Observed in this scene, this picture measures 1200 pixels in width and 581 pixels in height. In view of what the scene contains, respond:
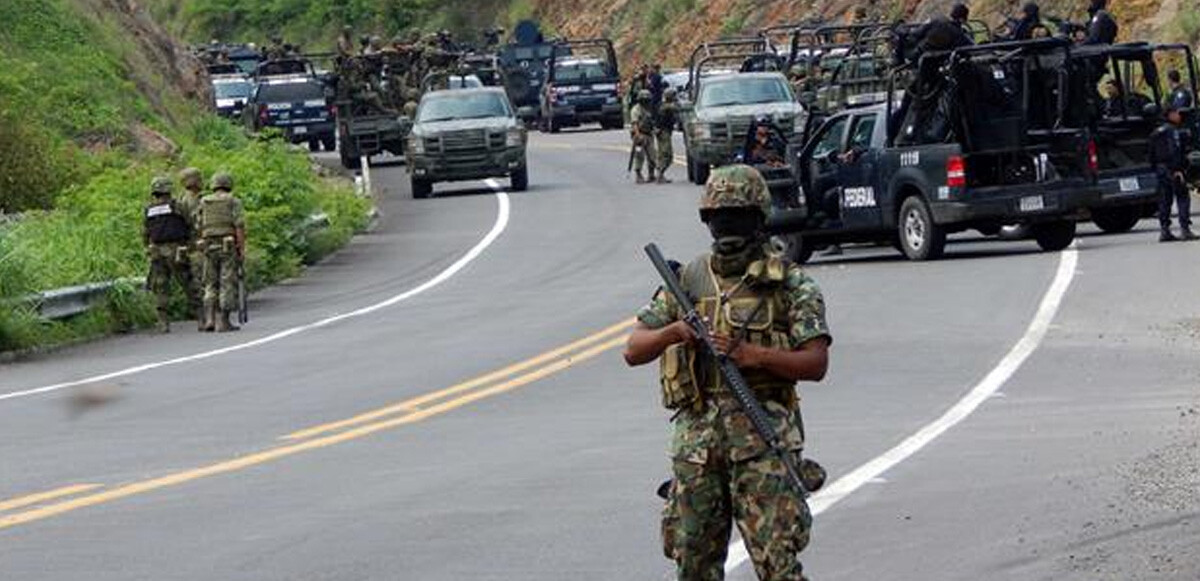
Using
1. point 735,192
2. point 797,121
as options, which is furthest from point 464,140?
point 735,192

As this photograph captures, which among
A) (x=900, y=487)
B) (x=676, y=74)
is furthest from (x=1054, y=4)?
(x=900, y=487)

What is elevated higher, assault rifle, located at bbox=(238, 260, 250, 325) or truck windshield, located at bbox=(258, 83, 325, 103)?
assault rifle, located at bbox=(238, 260, 250, 325)

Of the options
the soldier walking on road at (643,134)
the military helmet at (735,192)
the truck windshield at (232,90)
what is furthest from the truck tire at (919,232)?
the truck windshield at (232,90)

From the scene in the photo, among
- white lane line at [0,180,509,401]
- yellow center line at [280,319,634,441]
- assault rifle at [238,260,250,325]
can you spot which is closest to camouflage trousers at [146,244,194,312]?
assault rifle at [238,260,250,325]

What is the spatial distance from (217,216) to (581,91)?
145ft

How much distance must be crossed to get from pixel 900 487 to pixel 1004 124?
52.1 ft

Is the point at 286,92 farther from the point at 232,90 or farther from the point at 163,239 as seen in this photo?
the point at 163,239

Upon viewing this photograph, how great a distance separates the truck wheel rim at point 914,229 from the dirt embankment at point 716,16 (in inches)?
825

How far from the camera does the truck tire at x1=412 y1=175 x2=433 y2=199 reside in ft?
149

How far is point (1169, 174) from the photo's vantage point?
27625 millimetres

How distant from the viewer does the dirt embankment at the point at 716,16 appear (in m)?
51.0

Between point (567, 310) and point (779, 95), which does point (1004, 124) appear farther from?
point (779, 95)

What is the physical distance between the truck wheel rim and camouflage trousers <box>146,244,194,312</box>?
295 inches

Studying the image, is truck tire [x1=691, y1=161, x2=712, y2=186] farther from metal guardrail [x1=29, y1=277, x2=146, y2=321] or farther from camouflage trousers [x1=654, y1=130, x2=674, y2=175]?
metal guardrail [x1=29, y1=277, x2=146, y2=321]
